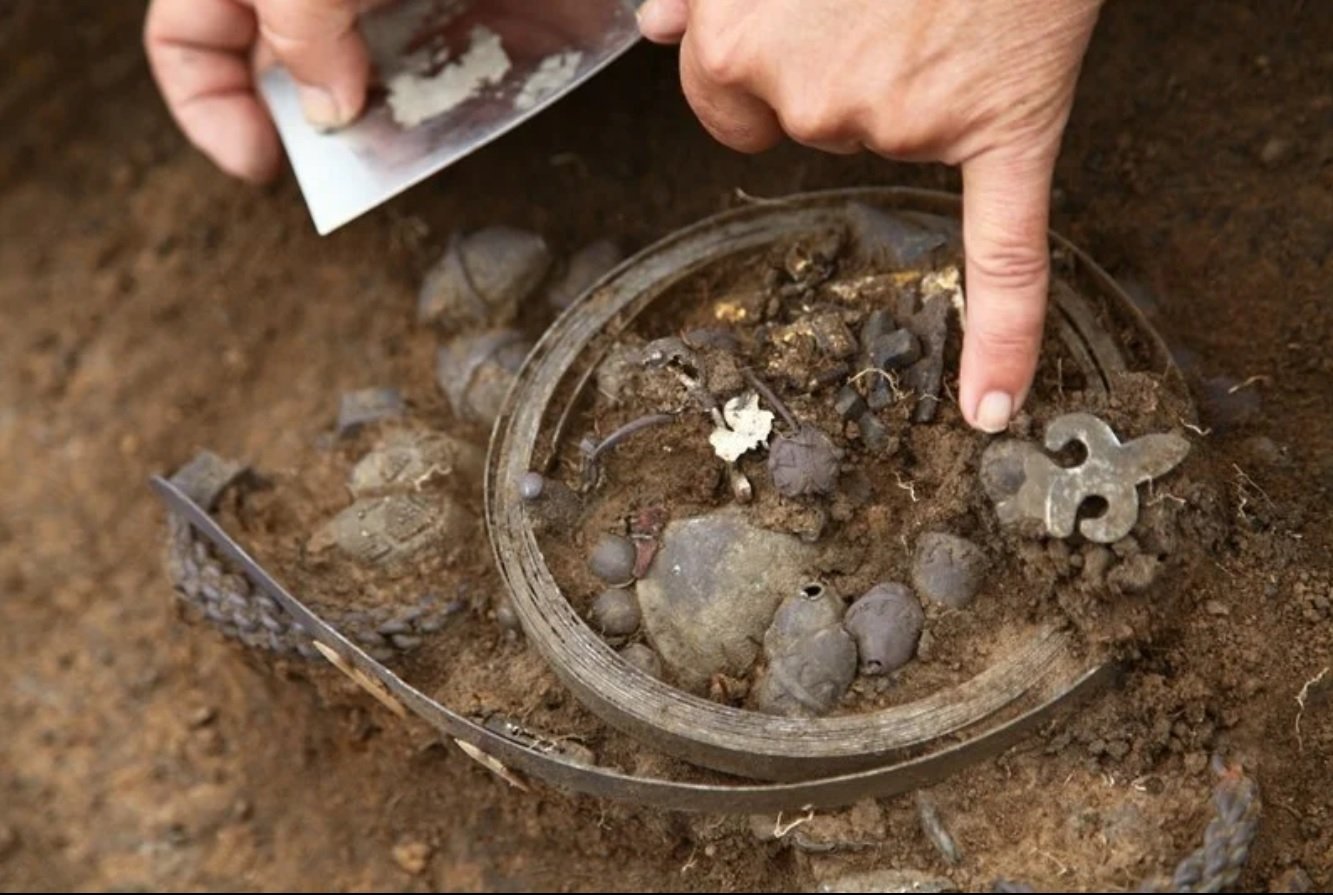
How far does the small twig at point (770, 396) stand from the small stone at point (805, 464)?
3 cm

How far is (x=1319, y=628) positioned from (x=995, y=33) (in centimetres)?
107

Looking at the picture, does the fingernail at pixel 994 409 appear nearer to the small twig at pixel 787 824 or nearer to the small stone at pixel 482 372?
the small twig at pixel 787 824

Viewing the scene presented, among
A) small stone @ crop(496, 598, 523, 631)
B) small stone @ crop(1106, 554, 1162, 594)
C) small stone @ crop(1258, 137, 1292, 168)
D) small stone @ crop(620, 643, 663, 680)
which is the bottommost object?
small stone @ crop(496, 598, 523, 631)

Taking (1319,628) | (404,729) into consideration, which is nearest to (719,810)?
(404,729)

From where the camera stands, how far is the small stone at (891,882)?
2.08 m

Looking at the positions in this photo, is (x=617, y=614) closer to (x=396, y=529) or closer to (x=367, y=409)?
(x=396, y=529)

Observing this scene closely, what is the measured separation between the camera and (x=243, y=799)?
2971 millimetres

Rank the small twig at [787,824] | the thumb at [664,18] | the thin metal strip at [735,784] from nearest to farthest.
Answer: the thin metal strip at [735,784]
the small twig at [787,824]
the thumb at [664,18]

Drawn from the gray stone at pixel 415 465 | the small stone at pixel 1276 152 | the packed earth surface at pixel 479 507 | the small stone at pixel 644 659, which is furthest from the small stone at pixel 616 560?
the small stone at pixel 1276 152

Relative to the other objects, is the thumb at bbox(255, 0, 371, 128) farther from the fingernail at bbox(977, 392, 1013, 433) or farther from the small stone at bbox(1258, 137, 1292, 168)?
the small stone at bbox(1258, 137, 1292, 168)

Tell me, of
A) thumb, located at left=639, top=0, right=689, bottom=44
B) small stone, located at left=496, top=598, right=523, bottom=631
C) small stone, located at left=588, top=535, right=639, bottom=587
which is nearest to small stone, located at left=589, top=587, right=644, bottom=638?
small stone, located at left=588, top=535, right=639, bottom=587

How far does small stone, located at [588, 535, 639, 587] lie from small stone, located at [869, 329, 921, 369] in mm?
506

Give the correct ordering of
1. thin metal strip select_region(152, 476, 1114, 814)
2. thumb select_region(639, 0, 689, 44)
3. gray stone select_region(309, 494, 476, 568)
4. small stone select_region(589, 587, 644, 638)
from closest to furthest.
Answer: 1. thin metal strip select_region(152, 476, 1114, 814)
2. small stone select_region(589, 587, 644, 638)
3. thumb select_region(639, 0, 689, 44)
4. gray stone select_region(309, 494, 476, 568)

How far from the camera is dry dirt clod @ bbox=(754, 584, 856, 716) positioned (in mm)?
2129
